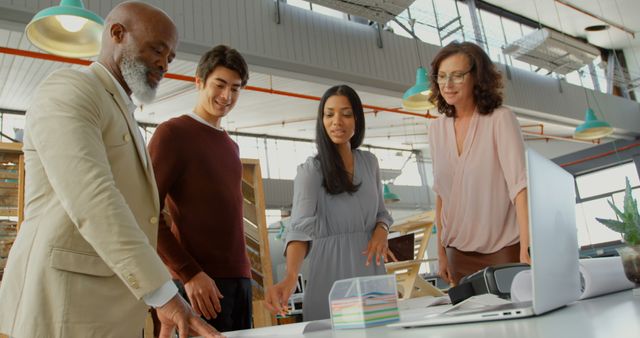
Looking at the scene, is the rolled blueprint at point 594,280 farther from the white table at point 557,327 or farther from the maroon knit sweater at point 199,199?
the maroon knit sweater at point 199,199

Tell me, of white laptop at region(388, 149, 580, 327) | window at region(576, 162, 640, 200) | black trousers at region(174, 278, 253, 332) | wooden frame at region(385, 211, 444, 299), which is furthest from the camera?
window at region(576, 162, 640, 200)

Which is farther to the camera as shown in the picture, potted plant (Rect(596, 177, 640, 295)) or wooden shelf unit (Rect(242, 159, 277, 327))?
wooden shelf unit (Rect(242, 159, 277, 327))

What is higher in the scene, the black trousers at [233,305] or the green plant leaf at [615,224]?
the green plant leaf at [615,224]

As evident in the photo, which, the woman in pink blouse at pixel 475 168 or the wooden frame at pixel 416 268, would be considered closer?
the woman in pink blouse at pixel 475 168

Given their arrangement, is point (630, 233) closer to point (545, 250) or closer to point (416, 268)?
point (545, 250)

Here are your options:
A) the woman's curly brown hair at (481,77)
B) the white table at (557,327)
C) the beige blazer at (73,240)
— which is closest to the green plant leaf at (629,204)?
the white table at (557,327)

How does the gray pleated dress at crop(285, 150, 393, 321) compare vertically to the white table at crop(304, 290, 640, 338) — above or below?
above

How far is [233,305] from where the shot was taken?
1.76m

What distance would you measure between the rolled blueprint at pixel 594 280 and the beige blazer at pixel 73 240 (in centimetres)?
74

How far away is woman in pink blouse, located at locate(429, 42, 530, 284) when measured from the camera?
173 cm

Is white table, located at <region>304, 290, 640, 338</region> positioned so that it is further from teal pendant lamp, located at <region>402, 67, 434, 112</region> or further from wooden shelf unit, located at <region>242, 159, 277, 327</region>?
teal pendant lamp, located at <region>402, 67, 434, 112</region>

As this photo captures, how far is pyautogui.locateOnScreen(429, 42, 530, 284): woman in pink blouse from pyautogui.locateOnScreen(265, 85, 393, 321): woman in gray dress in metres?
0.27

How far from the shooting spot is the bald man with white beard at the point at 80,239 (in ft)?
3.39

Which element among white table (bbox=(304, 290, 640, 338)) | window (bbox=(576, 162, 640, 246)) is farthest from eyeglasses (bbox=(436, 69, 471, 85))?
window (bbox=(576, 162, 640, 246))
